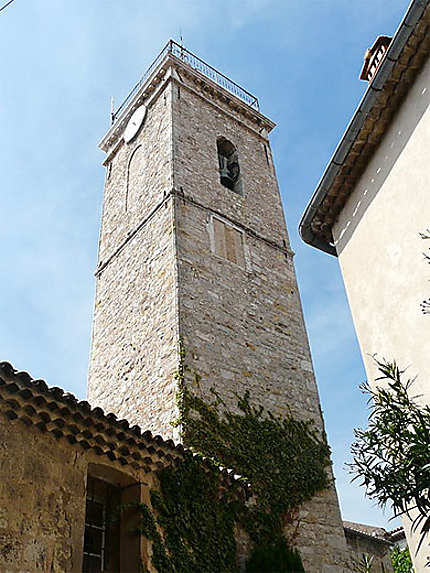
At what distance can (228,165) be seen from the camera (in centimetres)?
1448

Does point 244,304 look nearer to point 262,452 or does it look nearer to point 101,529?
point 262,452

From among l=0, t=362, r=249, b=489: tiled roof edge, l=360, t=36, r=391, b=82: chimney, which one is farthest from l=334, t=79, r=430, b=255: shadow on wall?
l=0, t=362, r=249, b=489: tiled roof edge

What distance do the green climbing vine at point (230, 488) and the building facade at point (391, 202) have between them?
2.53 meters

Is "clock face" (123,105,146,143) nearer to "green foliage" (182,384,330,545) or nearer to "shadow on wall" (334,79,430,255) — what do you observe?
"green foliage" (182,384,330,545)

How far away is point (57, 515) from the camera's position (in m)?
5.51

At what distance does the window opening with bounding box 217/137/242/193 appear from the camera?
13867mm

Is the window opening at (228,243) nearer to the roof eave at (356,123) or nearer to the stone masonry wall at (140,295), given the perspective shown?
the stone masonry wall at (140,295)

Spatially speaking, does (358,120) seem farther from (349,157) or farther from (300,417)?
(300,417)

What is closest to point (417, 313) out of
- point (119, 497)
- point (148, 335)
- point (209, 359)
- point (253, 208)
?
point (119, 497)

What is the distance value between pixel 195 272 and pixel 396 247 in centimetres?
494

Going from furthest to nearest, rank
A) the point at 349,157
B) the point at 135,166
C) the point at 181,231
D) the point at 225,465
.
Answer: the point at 135,166
the point at 181,231
the point at 225,465
the point at 349,157

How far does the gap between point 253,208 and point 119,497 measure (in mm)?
8208

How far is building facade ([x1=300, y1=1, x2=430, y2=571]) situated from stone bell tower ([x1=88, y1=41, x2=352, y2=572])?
329 cm

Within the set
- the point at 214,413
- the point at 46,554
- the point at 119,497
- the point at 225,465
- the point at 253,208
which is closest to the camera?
the point at 46,554
